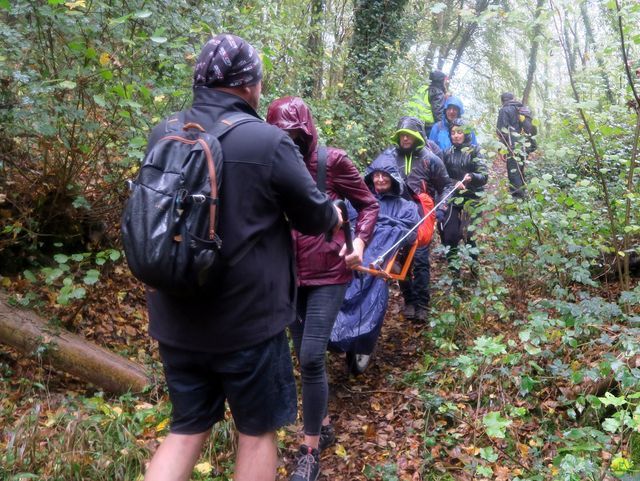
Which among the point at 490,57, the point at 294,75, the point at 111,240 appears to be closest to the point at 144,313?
the point at 111,240

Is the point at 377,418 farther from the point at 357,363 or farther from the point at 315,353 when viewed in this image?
the point at 315,353

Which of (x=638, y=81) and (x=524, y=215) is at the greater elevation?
(x=638, y=81)

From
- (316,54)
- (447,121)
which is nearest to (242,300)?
(447,121)

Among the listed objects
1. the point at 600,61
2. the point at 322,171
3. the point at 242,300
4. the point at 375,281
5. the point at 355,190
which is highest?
the point at 600,61

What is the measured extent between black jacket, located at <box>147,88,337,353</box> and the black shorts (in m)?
0.06

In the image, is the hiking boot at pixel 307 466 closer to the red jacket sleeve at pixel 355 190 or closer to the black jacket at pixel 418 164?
the red jacket sleeve at pixel 355 190

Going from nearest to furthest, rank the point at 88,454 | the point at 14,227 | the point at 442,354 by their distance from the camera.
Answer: the point at 88,454 → the point at 14,227 → the point at 442,354

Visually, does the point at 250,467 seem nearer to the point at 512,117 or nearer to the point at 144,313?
the point at 144,313

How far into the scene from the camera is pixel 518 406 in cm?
375

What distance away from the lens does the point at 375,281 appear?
4559 mm

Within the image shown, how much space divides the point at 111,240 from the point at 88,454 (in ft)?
8.42

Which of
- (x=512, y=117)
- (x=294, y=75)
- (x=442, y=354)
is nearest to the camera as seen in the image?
(x=442, y=354)

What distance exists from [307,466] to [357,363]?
1.56 m

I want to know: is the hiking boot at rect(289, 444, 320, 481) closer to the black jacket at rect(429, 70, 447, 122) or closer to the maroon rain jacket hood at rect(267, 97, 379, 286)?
the maroon rain jacket hood at rect(267, 97, 379, 286)
